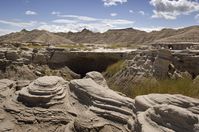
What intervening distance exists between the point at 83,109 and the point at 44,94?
1.26 m

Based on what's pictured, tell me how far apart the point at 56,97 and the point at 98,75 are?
2.09 m

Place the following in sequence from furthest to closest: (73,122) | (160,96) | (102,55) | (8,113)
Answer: (102,55), (8,113), (73,122), (160,96)

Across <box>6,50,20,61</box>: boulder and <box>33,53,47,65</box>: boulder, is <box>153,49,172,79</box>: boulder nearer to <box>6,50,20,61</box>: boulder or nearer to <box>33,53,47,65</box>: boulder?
<box>6,50,20,61</box>: boulder

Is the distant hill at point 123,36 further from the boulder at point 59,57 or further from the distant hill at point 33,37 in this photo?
the boulder at point 59,57

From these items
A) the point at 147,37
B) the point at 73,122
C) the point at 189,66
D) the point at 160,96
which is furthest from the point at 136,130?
the point at 147,37

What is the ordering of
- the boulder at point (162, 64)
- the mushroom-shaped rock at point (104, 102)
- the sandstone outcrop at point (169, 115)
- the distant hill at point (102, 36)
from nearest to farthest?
the sandstone outcrop at point (169, 115)
the mushroom-shaped rock at point (104, 102)
the boulder at point (162, 64)
the distant hill at point (102, 36)

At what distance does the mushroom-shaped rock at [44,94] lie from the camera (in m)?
9.74

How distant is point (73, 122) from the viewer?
29.7 ft

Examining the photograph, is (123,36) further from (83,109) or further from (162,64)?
(83,109)

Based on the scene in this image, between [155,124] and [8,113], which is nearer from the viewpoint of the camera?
[155,124]

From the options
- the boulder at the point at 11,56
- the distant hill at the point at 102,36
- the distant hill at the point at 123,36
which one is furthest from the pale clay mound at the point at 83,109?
the distant hill at the point at 123,36

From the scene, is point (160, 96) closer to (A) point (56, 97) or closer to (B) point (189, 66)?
(A) point (56, 97)

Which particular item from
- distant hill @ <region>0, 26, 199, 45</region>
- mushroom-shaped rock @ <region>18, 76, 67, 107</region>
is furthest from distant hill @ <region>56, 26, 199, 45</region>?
mushroom-shaped rock @ <region>18, 76, 67, 107</region>

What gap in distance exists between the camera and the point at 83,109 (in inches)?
378
